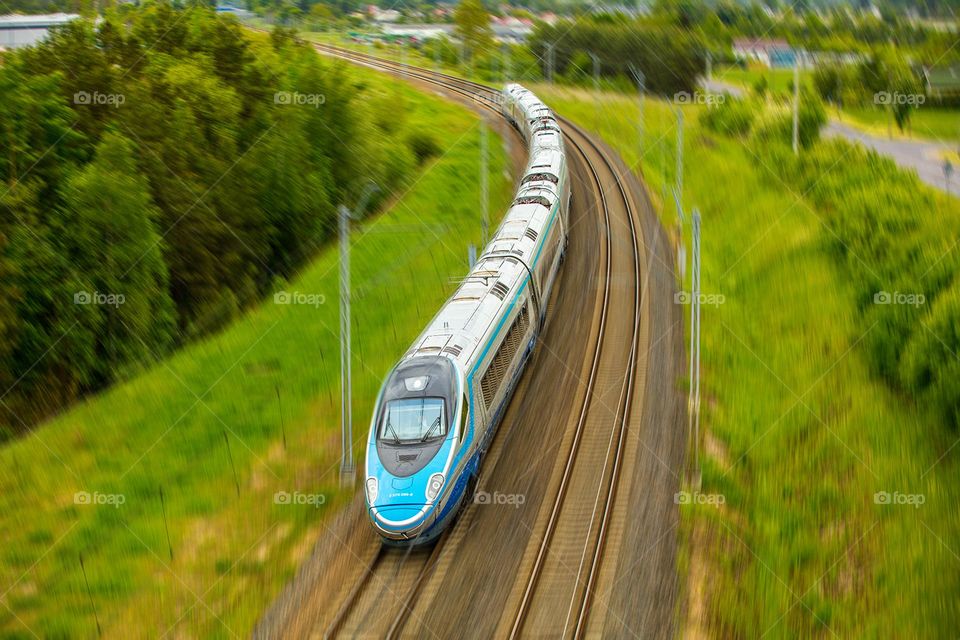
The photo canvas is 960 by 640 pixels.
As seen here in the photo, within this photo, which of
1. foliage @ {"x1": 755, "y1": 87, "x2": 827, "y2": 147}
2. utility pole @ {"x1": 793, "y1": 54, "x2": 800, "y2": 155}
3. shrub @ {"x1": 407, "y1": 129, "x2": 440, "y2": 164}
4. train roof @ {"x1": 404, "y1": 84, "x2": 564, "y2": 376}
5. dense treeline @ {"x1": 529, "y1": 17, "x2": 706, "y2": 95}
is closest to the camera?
train roof @ {"x1": 404, "y1": 84, "x2": 564, "y2": 376}

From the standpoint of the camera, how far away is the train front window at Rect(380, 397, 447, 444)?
671 inches

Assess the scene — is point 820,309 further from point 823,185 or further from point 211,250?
point 211,250

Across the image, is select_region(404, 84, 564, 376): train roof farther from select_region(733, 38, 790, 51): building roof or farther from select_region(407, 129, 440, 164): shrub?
select_region(733, 38, 790, 51): building roof

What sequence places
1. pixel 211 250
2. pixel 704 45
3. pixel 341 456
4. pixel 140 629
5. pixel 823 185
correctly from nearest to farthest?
pixel 140 629 < pixel 341 456 < pixel 211 250 < pixel 823 185 < pixel 704 45

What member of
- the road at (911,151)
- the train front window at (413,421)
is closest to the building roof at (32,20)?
→ the train front window at (413,421)

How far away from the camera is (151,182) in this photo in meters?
31.7

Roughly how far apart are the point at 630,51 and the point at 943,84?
93.5ft

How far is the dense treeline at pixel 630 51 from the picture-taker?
7712cm

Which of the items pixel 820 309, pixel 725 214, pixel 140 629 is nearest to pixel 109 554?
pixel 140 629

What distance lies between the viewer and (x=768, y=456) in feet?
66.4

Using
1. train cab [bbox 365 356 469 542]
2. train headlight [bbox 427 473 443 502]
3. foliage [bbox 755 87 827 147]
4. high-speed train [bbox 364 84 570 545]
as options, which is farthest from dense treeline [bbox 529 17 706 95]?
train headlight [bbox 427 473 443 502]

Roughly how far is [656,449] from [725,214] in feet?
65.1

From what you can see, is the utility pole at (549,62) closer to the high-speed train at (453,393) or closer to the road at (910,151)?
the road at (910,151)

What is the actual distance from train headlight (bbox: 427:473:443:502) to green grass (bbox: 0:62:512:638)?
2.85m
